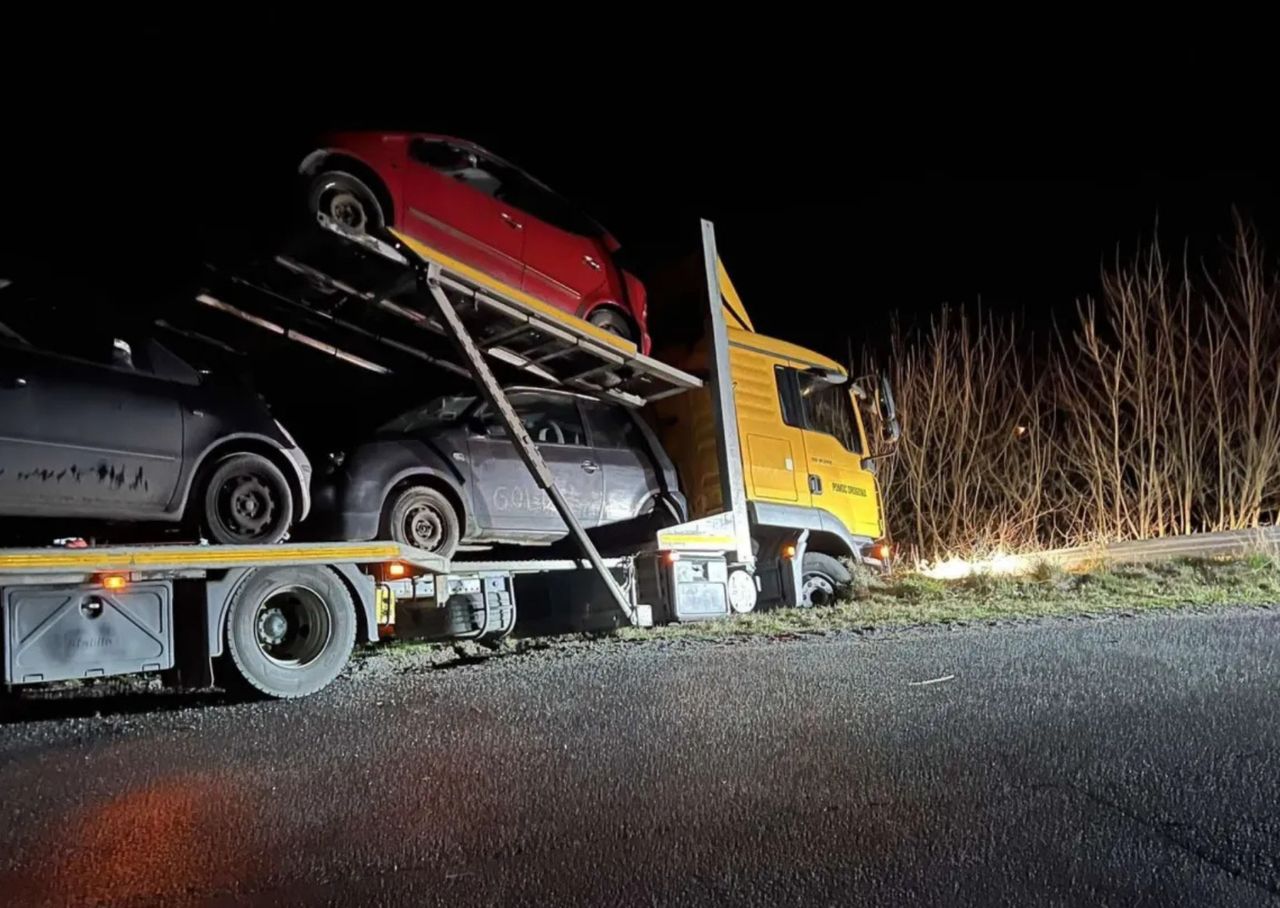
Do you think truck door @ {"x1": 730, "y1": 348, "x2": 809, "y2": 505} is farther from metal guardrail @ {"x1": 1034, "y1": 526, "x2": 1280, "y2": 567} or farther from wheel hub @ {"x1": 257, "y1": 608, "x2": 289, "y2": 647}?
metal guardrail @ {"x1": 1034, "y1": 526, "x2": 1280, "y2": 567}

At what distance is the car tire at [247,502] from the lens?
5613 mm

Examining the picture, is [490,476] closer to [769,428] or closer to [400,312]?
[400,312]

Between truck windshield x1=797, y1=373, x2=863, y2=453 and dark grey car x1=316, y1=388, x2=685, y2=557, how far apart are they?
1869 millimetres

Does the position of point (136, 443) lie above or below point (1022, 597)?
above

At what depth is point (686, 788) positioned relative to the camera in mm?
3686

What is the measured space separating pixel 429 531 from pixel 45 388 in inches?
96.7

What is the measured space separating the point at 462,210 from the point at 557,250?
3.17 ft

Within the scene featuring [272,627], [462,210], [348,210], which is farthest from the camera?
[462,210]

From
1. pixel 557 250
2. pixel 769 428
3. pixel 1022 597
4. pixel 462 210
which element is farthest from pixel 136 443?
pixel 1022 597

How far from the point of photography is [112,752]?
4.43 m

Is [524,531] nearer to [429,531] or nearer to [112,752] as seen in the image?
[429,531]

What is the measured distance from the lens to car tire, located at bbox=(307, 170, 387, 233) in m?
5.88

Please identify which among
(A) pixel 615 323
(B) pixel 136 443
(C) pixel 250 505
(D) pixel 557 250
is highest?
(D) pixel 557 250

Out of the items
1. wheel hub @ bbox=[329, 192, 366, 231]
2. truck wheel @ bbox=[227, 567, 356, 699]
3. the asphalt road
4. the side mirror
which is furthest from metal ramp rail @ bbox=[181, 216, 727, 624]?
the side mirror
